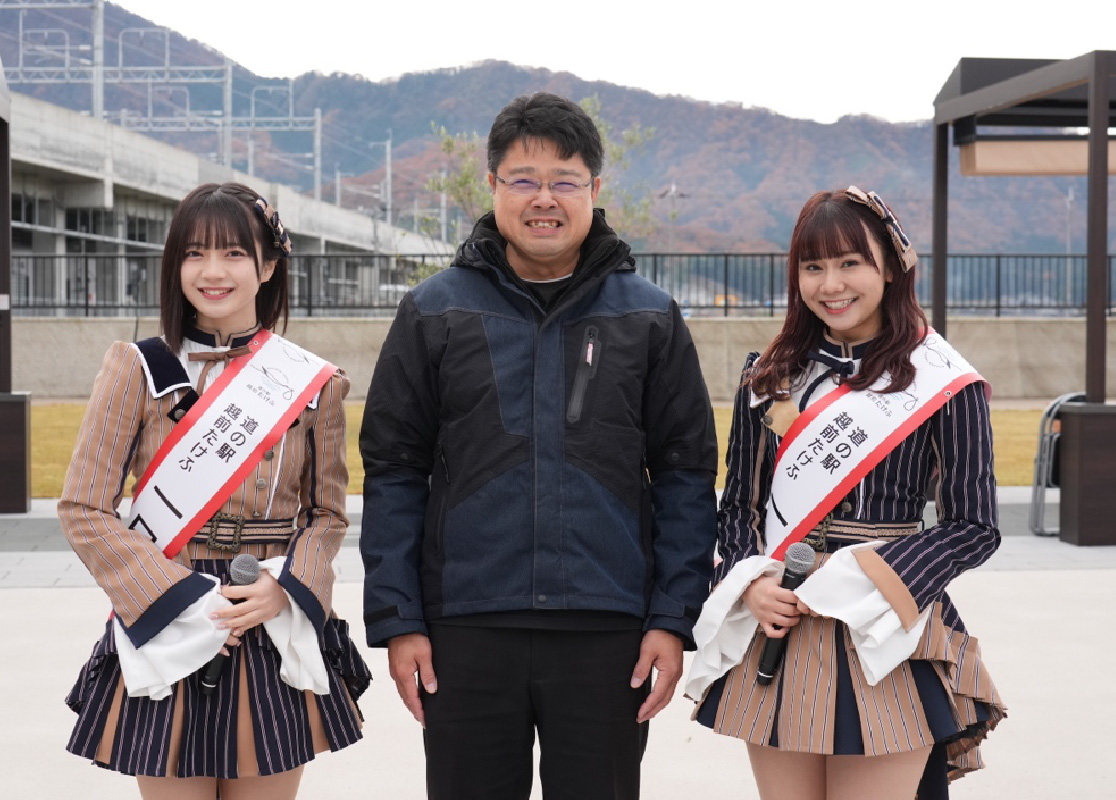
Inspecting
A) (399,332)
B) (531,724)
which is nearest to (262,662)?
(531,724)

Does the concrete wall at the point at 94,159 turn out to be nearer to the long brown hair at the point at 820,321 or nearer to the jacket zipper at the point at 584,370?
the long brown hair at the point at 820,321

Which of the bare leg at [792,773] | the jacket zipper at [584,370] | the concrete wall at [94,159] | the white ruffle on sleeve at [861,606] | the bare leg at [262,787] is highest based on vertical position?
the concrete wall at [94,159]

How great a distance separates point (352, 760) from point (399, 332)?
204 centimetres

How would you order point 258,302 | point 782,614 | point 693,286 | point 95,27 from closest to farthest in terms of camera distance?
1. point 782,614
2. point 258,302
3. point 693,286
4. point 95,27

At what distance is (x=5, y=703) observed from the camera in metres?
4.54

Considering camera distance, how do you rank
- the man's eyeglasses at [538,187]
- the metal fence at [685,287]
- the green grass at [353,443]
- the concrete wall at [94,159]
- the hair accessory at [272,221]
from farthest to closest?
the concrete wall at [94,159]
the metal fence at [685,287]
the green grass at [353,443]
the hair accessory at [272,221]
the man's eyeglasses at [538,187]

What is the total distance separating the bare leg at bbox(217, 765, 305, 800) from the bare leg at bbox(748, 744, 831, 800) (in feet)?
3.13

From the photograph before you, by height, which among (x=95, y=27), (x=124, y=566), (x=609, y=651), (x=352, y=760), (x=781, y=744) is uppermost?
(x=95, y=27)

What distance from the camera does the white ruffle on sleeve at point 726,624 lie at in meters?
2.44

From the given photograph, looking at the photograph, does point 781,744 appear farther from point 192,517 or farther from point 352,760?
point 352,760

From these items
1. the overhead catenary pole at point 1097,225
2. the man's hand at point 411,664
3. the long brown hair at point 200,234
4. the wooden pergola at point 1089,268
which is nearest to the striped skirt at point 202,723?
the man's hand at point 411,664

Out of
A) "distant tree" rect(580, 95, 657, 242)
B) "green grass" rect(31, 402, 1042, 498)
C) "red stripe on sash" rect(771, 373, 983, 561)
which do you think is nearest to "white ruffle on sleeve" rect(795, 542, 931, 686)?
"red stripe on sash" rect(771, 373, 983, 561)

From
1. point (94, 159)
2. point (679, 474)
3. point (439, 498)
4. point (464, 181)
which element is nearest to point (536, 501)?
point (439, 498)

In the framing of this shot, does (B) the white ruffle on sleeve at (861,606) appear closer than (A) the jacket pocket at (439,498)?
Yes
